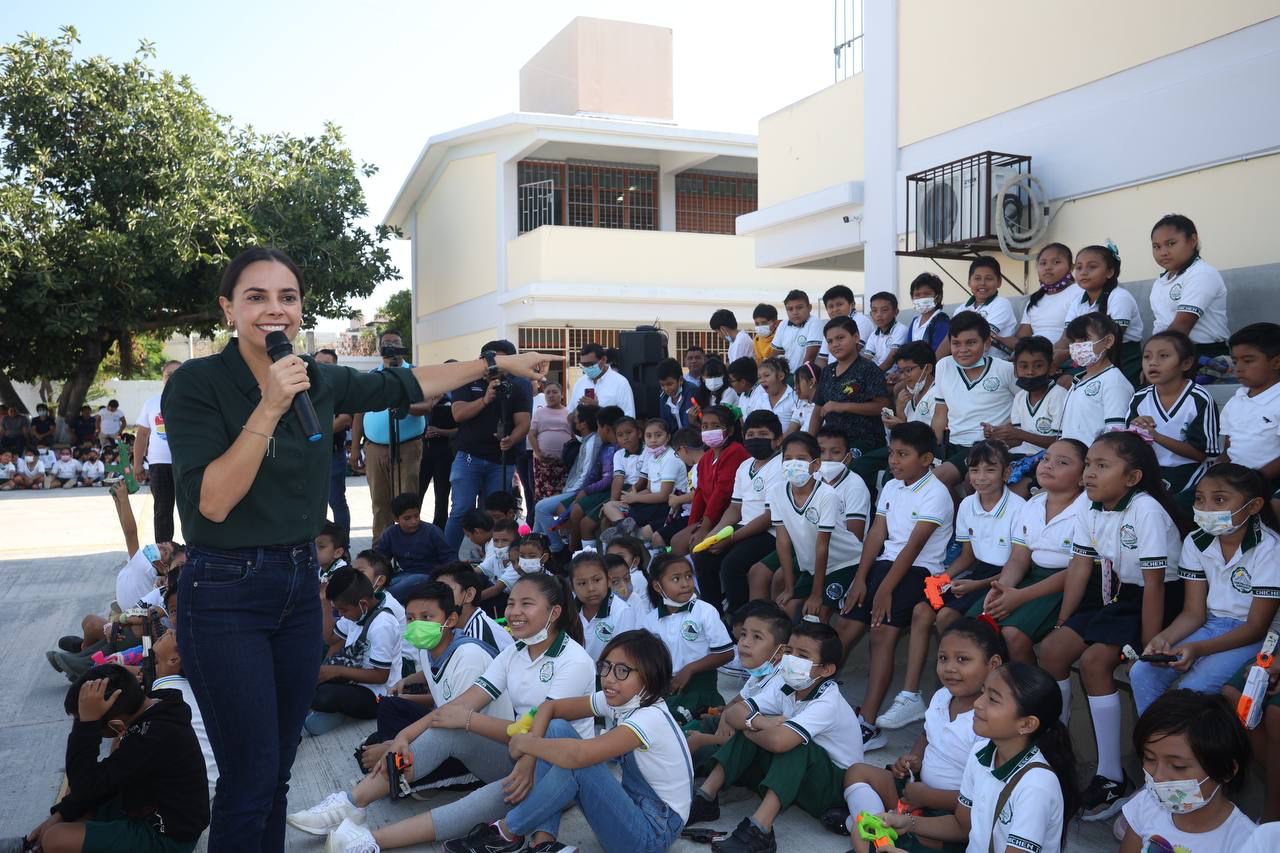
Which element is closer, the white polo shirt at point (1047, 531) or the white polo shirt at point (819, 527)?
the white polo shirt at point (1047, 531)

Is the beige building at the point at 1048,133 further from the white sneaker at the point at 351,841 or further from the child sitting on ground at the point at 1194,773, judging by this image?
the white sneaker at the point at 351,841

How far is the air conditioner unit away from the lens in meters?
7.96

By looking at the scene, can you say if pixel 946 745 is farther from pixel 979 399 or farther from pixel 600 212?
pixel 600 212

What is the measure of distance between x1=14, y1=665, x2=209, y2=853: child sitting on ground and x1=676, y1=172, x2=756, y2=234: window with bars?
1730cm

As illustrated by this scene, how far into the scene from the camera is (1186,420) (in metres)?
4.60

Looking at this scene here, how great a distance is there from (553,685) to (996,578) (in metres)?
1.96

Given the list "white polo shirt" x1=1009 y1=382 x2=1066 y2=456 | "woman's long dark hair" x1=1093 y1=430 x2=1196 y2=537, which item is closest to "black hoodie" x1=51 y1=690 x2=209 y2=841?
"woman's long dark hair" x1=1093 y1=430 x2=1196 y2=537

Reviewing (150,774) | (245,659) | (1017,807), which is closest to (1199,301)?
(1017,807)

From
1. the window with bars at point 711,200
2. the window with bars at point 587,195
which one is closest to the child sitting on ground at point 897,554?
the window with bars at point 587,195

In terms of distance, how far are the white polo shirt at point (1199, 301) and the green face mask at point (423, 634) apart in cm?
390

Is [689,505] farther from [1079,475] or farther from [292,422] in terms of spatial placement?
[292,422]

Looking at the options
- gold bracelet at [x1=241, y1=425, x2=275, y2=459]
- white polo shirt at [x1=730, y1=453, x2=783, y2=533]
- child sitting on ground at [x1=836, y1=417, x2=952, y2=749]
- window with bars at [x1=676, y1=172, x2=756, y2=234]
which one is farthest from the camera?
window with bars at [x1=676, y1=172, x2=756, y2=234]

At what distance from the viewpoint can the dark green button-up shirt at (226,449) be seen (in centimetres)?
233

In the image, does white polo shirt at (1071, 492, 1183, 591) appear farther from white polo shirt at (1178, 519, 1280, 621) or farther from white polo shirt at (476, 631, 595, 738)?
white polo shirt at (476, 631, 595, 738)
